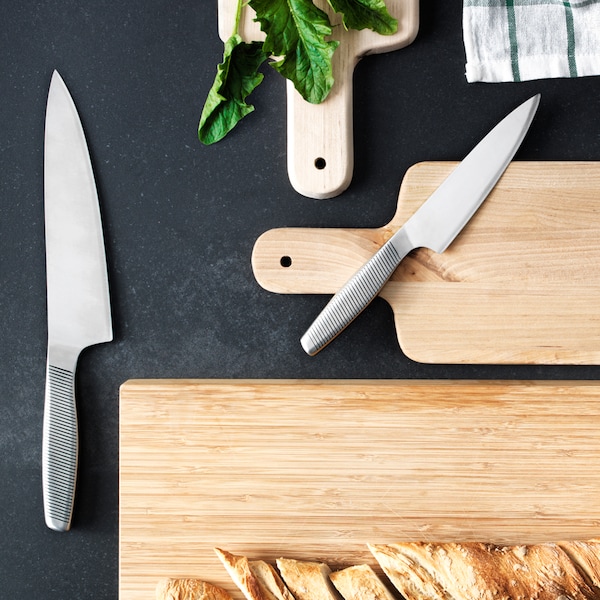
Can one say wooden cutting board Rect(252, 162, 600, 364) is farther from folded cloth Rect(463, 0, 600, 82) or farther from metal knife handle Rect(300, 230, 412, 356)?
folded cloth Rect(463, 0, 600, 82)

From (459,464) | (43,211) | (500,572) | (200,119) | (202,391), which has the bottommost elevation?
(500,572)

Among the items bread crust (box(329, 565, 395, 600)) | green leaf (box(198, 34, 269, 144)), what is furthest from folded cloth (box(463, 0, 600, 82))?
bread crust (box(329, 565, 395, 600))

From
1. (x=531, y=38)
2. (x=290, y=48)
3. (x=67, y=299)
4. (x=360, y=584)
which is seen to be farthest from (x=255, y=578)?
(x=531, y=38)

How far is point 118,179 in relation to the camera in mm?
1167

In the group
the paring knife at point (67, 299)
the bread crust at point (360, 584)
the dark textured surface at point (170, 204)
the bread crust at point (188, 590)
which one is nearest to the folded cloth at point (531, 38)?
the dark textured surface at point (170, 204)

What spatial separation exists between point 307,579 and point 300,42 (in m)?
0.82

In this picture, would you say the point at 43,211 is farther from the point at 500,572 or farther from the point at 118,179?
the point at 500,572

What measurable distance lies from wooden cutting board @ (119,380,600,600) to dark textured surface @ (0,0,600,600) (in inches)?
3.0

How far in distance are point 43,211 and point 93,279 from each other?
0.52 ft

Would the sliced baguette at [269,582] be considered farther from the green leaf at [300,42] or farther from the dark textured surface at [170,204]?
the green leaf at [300,42]

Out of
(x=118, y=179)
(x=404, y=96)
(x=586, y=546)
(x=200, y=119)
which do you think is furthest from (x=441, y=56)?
(x=586, y=546)

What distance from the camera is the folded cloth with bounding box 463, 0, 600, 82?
1.13 meters

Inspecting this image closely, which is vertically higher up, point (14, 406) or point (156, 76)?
point (156, 76)

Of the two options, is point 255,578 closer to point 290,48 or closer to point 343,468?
point 343,468
